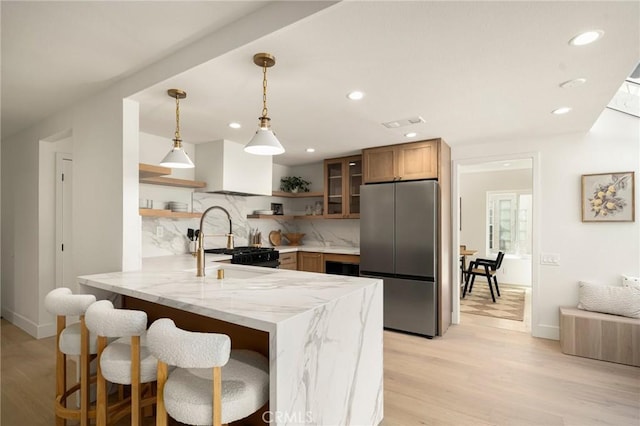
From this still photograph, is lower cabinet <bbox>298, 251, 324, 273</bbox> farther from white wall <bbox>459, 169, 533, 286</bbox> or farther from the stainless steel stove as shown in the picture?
white wall <bbox>459, 169, 533, 286</bbox>

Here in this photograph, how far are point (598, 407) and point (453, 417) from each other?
Result: 3.61 feet

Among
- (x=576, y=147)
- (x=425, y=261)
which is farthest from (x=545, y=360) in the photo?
(x=576, y=147)

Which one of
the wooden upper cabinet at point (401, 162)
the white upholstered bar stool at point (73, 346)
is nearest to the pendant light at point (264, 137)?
the white upholstered bar stool at point (73, 346)

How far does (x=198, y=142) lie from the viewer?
13.8ft

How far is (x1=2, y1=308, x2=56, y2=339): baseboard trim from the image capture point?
3639 mm

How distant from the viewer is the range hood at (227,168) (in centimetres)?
406

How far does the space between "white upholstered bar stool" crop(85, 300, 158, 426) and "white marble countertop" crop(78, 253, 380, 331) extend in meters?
0.18

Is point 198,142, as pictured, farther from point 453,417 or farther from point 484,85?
point 453,417

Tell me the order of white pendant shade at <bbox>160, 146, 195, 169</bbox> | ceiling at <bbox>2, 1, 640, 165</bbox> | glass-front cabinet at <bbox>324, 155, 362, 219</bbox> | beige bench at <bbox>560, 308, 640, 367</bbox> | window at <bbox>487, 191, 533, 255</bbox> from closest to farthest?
1. ceiling at <bbox>2, 1, 640, 165</bbox>
2. white pendant shade at <bbox>160, 146, 195, 169</bbox>
3. beige bench at <bbox>560, 308, 640, 367</bbox>
4. glass-front cabinet at <bbox>324, 155, 362, 219</bbox>
5. window at <bbox>487, 191, 533, 255</bbox>

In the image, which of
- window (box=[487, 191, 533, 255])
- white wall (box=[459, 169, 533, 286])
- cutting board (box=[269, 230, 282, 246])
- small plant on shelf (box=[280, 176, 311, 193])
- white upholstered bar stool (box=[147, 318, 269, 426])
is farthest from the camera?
window (box=[487, 191, 533, 255])

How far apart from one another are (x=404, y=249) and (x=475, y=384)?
1557 mm

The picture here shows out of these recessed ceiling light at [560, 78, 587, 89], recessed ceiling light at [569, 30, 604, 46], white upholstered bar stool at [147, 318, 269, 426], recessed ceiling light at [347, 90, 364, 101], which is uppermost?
recessed ceiling light at [569, 30, 604, 46]

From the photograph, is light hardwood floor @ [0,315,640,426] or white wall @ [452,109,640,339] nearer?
→ light hardwood floor @ [0,315,640,426]

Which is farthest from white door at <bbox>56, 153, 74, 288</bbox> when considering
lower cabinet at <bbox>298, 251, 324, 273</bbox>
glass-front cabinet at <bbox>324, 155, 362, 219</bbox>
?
glass-front cabinet at <bbox>324, 155, 362, 219</bbox>
